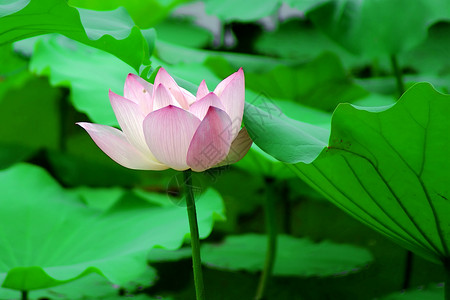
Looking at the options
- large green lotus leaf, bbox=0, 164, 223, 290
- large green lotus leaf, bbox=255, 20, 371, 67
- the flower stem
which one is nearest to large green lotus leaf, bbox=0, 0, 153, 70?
large green lotus leaf, bbox=0, 164, 223, 290

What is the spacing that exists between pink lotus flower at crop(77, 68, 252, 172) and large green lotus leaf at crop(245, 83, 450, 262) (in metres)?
0.07

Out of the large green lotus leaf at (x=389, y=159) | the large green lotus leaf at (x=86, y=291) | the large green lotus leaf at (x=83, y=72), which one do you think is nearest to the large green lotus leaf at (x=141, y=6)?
the large green lotus leaf at (x=83, y=72)

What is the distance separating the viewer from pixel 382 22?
132cm

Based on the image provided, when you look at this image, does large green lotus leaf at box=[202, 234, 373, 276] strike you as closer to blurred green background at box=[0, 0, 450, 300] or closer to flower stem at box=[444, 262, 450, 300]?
blurred green background at box=[0, 0, 450, 300]

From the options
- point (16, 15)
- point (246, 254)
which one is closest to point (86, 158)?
point (246, 254)

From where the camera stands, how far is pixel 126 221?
3.63 ft

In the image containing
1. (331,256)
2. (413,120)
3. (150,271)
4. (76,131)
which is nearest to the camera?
(413,120)

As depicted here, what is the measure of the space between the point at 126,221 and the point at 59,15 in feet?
1.74

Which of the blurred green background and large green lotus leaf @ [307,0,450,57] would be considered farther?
large green lotus leaf @ [307,0,450,57]

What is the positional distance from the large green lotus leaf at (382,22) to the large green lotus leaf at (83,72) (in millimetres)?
488

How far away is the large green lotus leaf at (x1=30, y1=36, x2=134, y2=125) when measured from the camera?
110 cm

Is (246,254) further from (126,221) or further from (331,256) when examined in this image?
(126,221)

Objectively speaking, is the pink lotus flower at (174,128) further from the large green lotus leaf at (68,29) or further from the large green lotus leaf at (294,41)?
the large green lotus leaf at (294,41)

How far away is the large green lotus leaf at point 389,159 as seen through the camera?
0.64 metres
